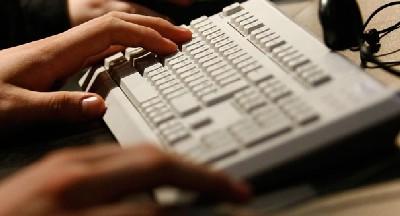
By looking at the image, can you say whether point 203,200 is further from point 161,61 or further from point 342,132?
point 161,61

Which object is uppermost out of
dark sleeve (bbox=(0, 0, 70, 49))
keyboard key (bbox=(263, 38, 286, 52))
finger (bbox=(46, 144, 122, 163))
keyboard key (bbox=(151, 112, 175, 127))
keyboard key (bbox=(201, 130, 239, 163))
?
finger (bbox=(46, 144, 122, 163))

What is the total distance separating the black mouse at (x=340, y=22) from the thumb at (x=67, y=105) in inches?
12.2

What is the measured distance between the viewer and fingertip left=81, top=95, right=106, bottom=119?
2.68ft

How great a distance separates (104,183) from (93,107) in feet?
1.08

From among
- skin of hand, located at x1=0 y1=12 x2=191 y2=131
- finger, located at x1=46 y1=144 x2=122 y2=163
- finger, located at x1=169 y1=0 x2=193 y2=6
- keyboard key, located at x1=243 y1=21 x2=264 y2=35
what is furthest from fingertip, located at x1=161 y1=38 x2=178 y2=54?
finger, located at x1=46 y1=144 x2=122 y2=163

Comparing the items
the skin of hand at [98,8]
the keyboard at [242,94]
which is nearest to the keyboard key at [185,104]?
the keyboard at [242,94]

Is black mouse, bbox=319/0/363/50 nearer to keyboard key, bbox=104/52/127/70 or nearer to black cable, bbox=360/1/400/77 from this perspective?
black cable, bbox=360/1/400/77

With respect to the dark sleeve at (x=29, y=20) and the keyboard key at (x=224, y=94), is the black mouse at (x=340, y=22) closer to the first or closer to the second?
the keyboard key at (x=224, y=94)

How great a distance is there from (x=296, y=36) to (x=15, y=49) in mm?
423

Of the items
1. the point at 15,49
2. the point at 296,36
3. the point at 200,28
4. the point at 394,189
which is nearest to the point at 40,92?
the point at 15,49

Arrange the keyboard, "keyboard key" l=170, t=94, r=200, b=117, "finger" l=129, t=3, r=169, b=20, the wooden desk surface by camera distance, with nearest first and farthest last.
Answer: the keyboard, "keyboard key" l=170, t=94, r=200, b=117, the wooden desk surface, "finger" l=129, t=3, r=169, b=20

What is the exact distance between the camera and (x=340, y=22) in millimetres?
787

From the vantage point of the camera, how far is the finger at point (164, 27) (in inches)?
34.6

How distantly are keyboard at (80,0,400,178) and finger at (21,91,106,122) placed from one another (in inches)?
0.9
